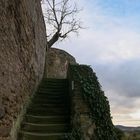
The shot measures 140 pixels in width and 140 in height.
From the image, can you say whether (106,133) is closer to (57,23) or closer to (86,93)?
(86,93)

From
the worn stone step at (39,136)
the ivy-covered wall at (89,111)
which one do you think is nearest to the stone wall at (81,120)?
the ivy-covered wall at (89,111)

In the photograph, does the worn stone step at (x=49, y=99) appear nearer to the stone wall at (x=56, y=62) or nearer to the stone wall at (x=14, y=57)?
the stone wall at (x=14, y=57)

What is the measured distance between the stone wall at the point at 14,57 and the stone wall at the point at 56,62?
8915 millimetres

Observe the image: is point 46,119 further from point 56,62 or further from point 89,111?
point 56,62

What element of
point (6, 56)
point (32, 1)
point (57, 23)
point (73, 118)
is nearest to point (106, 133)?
point (73, 118)

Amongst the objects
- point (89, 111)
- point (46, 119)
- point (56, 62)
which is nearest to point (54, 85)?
point (46, 119)

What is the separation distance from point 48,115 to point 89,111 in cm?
118

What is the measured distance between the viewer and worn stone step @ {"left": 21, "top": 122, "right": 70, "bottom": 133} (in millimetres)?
7578

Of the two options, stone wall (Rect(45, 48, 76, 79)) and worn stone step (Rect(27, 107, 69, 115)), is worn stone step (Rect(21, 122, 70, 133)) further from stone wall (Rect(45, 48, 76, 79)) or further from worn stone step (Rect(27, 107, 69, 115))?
stone wall (Rect(45, 48, 76, 79))

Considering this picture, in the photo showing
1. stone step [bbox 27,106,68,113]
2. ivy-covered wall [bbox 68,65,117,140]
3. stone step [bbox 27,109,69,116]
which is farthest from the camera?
stone step [bbox 27,106,68,113]

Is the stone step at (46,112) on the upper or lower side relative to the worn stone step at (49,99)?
lower

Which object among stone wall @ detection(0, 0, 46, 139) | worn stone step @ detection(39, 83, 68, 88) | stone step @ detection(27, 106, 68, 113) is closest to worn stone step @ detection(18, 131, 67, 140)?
stone wall @ detection(0, 0, 46, 139)

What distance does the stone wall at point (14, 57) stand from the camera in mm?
5887

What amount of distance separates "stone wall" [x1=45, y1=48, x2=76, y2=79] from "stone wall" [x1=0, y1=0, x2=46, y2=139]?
8.92 m
